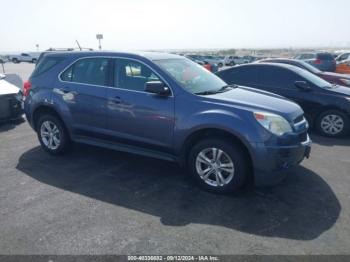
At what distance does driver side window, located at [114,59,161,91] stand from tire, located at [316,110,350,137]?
172 inches

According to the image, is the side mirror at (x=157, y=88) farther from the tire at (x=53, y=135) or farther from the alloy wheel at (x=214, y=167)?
the tire at (x=53, y=135)

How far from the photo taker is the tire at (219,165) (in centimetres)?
396

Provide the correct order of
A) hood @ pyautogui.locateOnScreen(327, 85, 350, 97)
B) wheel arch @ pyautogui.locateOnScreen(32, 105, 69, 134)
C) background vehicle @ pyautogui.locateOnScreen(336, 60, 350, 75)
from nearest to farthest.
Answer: wheel arch @ pyautogui.locateOnScreen(32, 105, 69, 134) < hood @ pyautogui.locateOnScreen(327, 85, 350, 97) < background vehicle @ pyautogui.locateOnScreen(336, 60, 350, 75)

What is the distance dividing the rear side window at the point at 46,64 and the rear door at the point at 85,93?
1.07 feet

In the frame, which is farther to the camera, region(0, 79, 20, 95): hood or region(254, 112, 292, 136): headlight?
region(0, 79, 20, 95): hood

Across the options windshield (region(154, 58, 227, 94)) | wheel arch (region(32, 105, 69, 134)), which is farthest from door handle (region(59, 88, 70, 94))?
windshield (region(154, 58, 227, 94))

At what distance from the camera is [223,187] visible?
409cm

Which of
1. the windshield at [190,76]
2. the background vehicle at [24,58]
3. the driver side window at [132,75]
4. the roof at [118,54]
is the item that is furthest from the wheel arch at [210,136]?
the background vehicle at [24,58]

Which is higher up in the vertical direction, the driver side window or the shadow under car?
the driver side window

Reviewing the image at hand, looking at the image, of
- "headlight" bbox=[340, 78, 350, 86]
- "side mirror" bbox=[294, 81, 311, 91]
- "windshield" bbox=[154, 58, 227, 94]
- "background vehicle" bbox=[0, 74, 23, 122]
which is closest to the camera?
"windshield" bbox=[154, 58, 227, 94]

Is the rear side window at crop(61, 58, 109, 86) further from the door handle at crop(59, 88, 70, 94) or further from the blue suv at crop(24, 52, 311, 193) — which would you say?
the door handle at crop(59, 88, 70, 94)

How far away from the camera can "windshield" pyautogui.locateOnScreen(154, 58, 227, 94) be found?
444cm

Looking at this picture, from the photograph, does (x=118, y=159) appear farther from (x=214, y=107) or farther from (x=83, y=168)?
(x=214, y=107)

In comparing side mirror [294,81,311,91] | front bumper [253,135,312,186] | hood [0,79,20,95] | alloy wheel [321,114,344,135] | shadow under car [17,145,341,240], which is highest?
side mirror [294,81,311,91]
